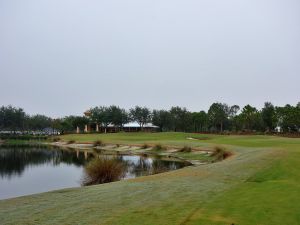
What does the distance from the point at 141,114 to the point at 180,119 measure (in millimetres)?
18583

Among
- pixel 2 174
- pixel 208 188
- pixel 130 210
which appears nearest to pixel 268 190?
pixel 208 188

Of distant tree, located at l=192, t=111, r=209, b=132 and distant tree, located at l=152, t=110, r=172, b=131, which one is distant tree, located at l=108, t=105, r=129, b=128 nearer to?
distant tree, located at l=152, t=110, r=172, b=131

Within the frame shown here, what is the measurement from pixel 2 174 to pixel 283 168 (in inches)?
911

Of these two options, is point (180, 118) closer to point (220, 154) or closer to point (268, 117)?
point (268, 117)

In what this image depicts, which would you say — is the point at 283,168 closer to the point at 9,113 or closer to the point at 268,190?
the point at 268,190

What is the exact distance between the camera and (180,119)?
138m

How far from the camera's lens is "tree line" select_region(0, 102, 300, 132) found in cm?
12019

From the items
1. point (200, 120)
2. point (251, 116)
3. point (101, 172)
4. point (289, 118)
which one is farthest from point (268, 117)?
point (101, 172)

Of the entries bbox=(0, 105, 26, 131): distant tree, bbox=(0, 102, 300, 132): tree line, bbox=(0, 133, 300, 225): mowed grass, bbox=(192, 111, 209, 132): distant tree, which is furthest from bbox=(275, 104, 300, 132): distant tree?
bbox=(0, 105, 26, 131): distant tree

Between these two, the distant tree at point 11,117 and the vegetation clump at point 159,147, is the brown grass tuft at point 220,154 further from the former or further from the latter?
the distant tree at point 11,117

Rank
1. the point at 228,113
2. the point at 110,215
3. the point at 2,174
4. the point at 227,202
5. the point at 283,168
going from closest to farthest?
the point at 110,215 < the point at 227,202 < the point at 283,168 < the point at 2,174 < the point at 228,113

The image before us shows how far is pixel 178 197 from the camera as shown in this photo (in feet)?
45.3

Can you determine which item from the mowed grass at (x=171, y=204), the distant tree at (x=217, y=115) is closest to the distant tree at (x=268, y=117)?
the distant tree at (x=217, y=115)

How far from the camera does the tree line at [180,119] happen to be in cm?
12019
